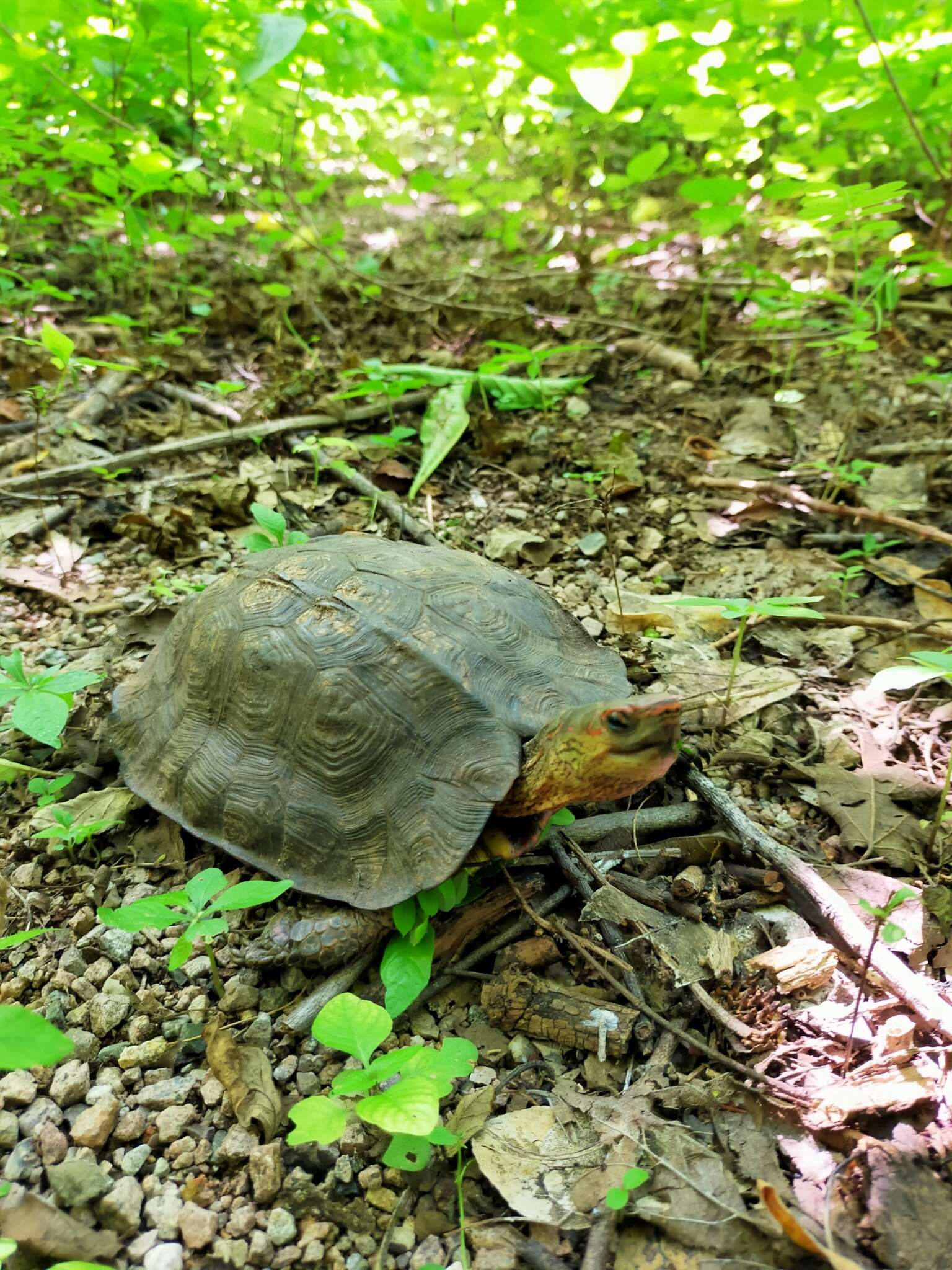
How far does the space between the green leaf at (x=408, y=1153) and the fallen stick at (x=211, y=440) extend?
122 inches

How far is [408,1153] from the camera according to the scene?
1.42 metres

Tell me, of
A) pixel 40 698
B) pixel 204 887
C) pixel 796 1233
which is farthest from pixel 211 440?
pixel 796 1233

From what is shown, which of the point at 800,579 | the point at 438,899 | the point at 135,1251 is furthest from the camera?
the point at 800,579

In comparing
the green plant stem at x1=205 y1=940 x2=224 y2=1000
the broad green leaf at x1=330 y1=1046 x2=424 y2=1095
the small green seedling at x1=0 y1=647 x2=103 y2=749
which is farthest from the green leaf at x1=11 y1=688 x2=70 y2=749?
the broad green leaf at x1=330 y1=1046 x2=424 y2=1095

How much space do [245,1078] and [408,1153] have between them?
0.41 m

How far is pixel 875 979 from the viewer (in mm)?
1604

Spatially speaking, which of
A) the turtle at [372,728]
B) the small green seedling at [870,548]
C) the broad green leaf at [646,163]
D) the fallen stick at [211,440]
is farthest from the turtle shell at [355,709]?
the broad green leaf at [646,163]

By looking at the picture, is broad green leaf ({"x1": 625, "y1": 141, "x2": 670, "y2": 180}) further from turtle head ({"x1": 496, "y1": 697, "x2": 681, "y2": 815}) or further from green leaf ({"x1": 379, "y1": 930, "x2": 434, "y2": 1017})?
green leaf ({"x1": 379, "y1": 930, "x2": 434, "y2": 1017})

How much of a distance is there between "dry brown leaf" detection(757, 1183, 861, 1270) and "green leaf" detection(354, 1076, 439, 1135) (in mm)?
587

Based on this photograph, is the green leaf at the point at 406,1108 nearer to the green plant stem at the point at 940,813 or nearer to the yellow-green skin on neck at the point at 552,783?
the yellow-green skin on neck at the point at 552,783

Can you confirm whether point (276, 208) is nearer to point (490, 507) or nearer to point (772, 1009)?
point (490, 507)

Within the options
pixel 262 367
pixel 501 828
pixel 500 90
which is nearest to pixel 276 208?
pixel 262 367

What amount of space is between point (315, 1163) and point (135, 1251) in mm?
331

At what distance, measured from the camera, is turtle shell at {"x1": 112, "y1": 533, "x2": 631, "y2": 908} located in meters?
1.79
